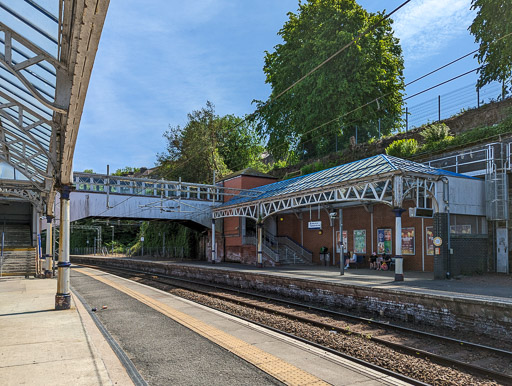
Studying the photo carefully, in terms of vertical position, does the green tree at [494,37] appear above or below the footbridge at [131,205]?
above

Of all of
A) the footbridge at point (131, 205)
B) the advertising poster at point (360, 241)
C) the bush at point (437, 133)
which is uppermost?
the bush at point (437, 133)

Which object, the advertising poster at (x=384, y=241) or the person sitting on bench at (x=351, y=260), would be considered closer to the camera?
the advertising poster at (x=384, y=241)

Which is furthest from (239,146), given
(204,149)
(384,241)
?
(384,241)

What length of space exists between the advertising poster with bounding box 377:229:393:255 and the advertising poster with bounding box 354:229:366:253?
1.13 meters

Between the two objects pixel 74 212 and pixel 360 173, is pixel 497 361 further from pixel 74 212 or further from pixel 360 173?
pixel 74 212

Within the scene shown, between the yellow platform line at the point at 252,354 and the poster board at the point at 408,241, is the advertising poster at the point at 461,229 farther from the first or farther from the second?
the yellow platform line at the point at 252,354

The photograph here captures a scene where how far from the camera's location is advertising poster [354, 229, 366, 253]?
2282cm

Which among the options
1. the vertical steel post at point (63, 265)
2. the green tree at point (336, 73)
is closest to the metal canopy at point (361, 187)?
the green tree at point (336, 73)

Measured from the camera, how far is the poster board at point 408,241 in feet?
65.0

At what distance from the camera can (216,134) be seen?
50281mm

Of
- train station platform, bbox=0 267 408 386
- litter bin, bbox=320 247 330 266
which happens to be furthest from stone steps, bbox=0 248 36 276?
litter bin, bbox=320 247 330 266

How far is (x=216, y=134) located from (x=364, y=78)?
23242 mm

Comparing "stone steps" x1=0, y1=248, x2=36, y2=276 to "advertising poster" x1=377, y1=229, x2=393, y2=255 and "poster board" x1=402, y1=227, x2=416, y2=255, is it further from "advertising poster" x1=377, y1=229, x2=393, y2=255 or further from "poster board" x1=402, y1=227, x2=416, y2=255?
"poster board" x1=402, y1=227, x2=416, y2=255

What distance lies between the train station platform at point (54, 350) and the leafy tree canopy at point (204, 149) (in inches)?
1332
